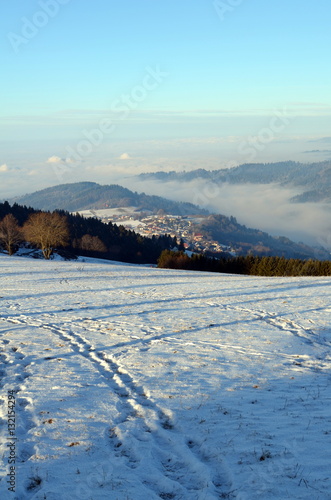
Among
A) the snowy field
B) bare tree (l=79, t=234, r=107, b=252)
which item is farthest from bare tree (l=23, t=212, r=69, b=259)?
bare tree (l=79, t=234, r=107, b=252)

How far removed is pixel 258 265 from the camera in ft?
250

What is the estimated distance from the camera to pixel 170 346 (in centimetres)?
1478

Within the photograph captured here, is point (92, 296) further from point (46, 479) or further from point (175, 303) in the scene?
point (46, 479)

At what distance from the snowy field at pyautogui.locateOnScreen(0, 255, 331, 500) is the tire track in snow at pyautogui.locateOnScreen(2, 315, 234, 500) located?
3 cm

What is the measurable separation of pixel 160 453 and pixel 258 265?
71.3 metres

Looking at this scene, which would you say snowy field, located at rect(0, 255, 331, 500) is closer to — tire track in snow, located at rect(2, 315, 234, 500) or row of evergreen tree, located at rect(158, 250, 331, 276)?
tire track in snow, located at rect(2, 315, 234, 500)

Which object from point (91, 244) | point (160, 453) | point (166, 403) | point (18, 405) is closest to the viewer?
point (160, 453)

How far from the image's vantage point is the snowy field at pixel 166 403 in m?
6.64

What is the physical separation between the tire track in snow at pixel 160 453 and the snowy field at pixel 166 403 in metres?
0.03

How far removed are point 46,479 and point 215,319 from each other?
530 inches

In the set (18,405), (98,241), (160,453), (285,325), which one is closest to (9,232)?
(98,241)

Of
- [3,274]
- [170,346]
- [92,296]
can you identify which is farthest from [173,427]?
[3,274]

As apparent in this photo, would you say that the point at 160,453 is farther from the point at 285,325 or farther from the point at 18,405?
the point at 285,325

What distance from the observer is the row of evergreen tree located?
231 feet
